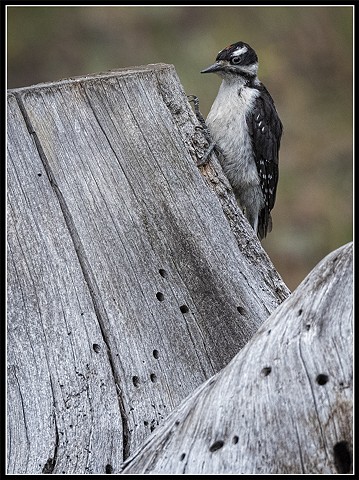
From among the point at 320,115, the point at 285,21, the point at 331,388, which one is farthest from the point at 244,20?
the point at 331,388

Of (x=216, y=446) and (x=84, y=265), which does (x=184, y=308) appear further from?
(x=216, y=446)

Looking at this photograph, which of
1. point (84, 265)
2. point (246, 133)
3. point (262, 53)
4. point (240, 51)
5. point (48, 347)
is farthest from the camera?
point (262, 53)

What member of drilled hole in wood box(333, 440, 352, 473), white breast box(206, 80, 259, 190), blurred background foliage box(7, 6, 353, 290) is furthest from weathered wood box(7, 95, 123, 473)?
blurred background foliage box(7, 6, 353, 290)

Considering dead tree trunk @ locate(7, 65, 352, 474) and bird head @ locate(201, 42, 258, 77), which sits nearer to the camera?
dead tree trunk @ locate(7, 65, 352, 474)

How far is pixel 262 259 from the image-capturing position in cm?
401

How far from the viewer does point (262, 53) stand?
9.53 metres

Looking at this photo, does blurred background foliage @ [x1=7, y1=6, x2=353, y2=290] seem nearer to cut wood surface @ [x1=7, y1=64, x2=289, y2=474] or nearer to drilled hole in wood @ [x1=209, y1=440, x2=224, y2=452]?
cut wood surface @ [x1=7, y1=64, x2=289, y2=474]

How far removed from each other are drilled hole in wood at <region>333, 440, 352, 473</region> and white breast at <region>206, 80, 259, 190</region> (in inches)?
112

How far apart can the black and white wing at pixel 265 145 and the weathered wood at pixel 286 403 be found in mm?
2747

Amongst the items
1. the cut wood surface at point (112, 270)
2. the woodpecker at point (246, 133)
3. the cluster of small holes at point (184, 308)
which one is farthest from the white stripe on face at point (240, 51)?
the cluster of small holes at point (184, 308)

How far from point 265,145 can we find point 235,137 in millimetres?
293

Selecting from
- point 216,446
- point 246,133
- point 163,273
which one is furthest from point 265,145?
point 216,446

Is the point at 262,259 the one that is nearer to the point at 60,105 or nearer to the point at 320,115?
the point at 60,105

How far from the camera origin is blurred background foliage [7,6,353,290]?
30.4ft
